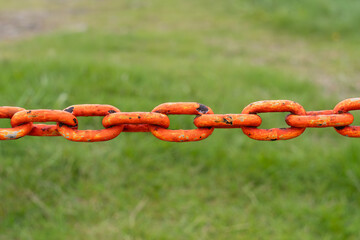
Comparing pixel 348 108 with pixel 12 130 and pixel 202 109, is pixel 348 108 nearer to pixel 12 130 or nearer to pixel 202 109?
pixel 202 109

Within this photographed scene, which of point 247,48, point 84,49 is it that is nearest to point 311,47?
point 247,48

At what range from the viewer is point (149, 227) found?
2.16m

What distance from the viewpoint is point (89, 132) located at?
1.23 metres

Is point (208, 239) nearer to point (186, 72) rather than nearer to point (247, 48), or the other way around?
point (186, 72)

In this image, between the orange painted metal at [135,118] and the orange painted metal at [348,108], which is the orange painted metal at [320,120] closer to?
the orange painted metal at [348,108]

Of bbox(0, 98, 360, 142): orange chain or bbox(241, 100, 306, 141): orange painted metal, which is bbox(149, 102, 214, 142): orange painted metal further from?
bbox(241, 100, 306, 141): orange painted metal

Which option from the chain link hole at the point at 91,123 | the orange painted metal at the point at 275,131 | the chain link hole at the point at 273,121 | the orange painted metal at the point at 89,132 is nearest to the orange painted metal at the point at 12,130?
the orange painted metal at the point at 89,132

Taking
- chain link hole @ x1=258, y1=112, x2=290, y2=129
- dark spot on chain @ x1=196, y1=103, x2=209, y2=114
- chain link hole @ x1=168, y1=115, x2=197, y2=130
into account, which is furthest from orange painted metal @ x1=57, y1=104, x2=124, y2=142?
chain link hole @ x1=258, y1=112, x2=290, y2=129

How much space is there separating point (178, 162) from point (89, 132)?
1502mm

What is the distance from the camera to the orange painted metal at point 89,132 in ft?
4.02

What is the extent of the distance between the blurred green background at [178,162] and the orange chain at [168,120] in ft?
3.39

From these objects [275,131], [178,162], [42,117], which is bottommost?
[275,131]

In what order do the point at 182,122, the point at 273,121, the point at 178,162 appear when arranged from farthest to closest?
the point at 273,121
the point at 182,122
the point at 178,162

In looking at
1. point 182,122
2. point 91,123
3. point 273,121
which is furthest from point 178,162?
point 273,121
